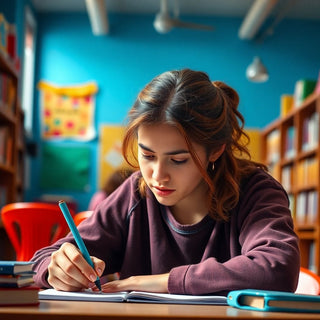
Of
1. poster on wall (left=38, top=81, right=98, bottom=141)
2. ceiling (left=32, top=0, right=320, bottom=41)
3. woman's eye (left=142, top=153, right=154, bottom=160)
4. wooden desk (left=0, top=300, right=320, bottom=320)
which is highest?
ceiling (left=32, top=0, right=320, bottom=41)

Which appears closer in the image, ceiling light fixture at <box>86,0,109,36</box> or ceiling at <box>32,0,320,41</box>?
ceiling light fixture at <box>86,0,109,36</box>

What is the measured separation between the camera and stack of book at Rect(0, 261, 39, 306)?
88cm

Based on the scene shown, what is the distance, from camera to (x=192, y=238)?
4.75 feet

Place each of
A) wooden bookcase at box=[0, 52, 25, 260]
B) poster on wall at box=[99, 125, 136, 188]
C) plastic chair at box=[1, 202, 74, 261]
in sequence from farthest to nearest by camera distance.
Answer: poster on wall at box=[99, 125, 136, 188] < wooden bookcase at box=[0, 52, 25, 260] < plastic chair at box=[1, 202, 74, 261]

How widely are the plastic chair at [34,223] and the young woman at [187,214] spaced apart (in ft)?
5.16

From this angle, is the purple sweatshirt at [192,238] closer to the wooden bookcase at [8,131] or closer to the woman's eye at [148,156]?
the woman's eye at [148,156]

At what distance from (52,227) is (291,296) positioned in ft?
7.98

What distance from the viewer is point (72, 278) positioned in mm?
1130

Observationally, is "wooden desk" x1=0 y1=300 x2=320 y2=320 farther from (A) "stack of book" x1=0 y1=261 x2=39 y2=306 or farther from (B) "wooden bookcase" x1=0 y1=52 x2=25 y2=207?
(B) "wooden bookcase" x1=0 y1=52 x2=25 y2=207

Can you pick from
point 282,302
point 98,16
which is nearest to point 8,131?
point 98,16

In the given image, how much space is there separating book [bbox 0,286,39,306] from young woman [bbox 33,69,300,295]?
9.3 inches

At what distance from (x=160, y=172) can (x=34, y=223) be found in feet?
6.29

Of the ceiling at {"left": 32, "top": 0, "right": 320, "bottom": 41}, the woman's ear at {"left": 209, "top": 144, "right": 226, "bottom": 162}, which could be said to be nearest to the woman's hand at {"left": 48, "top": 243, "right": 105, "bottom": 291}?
the woman's ear at {"left": 209, "top": 144, "right": 226, "bottom": 162}

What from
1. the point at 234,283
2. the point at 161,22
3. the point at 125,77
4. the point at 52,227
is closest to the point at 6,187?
the point at 52,227
